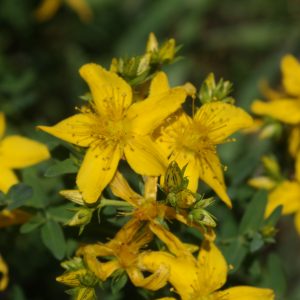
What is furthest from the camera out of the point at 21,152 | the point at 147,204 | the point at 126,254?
the point at 21,152

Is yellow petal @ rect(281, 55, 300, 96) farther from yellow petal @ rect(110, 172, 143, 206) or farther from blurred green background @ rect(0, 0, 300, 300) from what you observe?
yellow petal @ rect(110, 172, 143, 206)

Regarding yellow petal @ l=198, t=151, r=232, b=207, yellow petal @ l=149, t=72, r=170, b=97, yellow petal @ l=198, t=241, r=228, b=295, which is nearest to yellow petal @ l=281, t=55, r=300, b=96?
yellow petal @ l=198, t=151, r=232, b=207

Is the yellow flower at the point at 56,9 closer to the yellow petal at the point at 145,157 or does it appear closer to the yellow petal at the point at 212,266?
the yellow petal at the point at 145,157

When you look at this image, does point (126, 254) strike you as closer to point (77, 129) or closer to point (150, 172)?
point (150, 172)

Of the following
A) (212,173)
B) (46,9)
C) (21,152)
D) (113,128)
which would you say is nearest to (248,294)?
(212,173)

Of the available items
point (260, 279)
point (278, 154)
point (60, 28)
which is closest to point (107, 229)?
point (260, 279)

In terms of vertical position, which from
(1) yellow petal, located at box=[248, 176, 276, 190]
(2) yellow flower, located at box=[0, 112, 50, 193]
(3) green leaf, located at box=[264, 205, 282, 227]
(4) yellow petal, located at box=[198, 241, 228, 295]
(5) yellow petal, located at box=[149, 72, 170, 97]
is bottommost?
(4) yellow petal, located at box=[198, 241, 228, 295]
